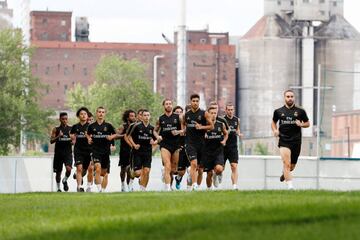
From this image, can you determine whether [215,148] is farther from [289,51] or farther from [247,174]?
[289,51]

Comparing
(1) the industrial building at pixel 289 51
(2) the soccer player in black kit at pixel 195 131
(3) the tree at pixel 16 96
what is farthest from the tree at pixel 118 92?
(2) the soccer player in black kit at pixel 195 131

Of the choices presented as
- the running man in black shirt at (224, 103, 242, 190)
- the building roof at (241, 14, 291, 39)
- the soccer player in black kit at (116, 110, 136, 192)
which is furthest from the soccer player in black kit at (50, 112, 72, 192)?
the building roof at (241, 14, 291, 39)

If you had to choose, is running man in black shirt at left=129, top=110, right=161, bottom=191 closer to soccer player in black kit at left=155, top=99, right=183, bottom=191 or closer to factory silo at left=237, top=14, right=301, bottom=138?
soccer player in black kit at left=155, top=99, right=183, bottom=191

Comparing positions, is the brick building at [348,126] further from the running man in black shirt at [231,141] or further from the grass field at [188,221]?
the grass field at [188,221]

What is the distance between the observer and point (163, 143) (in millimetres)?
33750

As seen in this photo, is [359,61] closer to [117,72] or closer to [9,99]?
[117,72]

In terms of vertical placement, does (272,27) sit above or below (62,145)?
above

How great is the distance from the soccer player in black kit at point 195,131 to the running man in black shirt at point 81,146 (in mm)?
4361

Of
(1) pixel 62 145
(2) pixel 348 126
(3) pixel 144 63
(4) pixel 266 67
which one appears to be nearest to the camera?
(1) pixel 62 145

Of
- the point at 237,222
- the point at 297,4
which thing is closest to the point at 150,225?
the point at 237,222

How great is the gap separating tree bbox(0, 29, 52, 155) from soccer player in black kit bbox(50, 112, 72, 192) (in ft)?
231

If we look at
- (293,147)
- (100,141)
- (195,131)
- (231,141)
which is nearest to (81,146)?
(100,141)

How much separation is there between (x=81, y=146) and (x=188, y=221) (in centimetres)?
2072

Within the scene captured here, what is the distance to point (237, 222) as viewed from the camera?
51.3 feet
